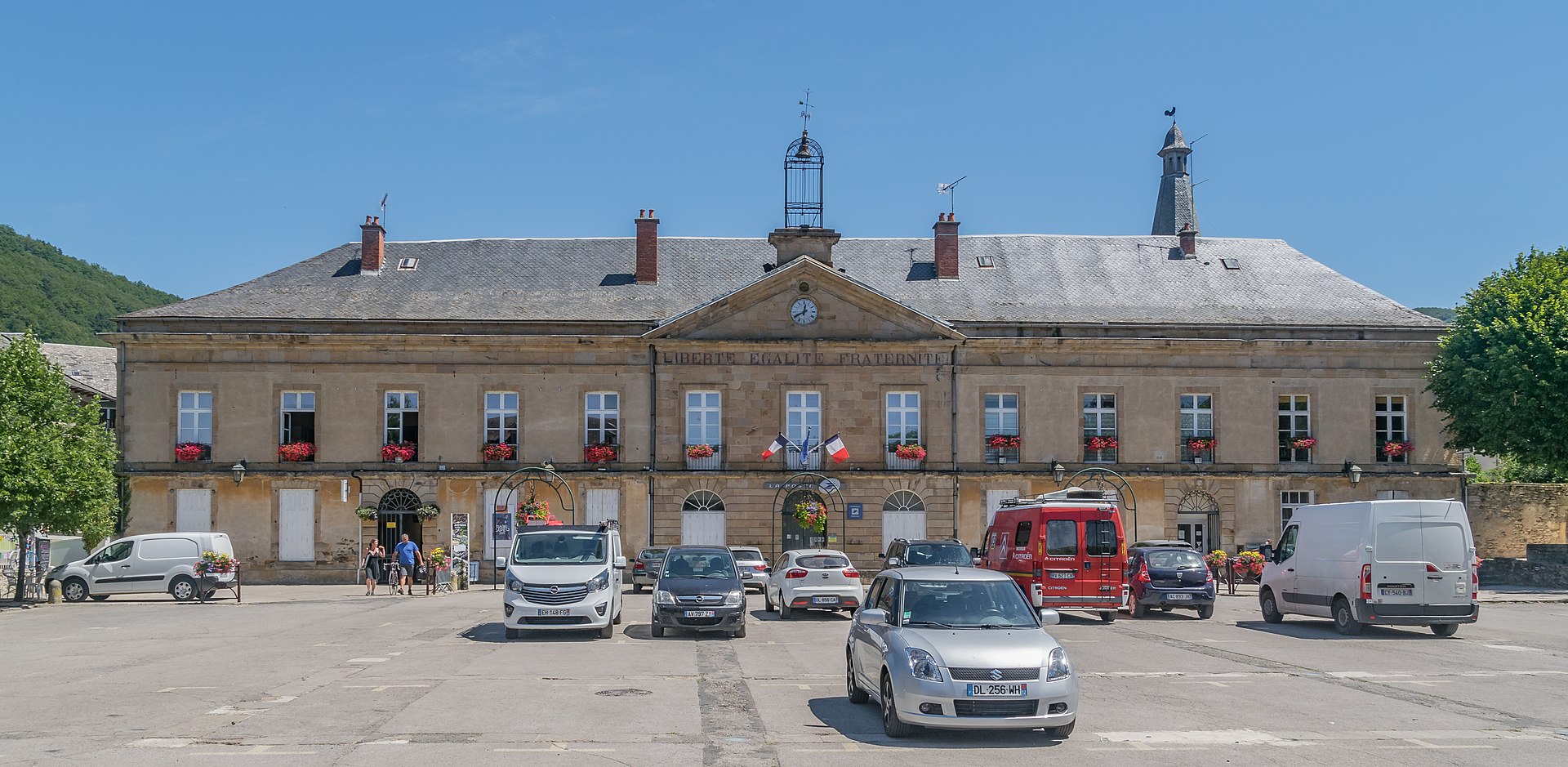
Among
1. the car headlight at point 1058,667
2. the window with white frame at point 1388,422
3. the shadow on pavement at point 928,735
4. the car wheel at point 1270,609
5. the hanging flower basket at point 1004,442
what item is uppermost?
the window with white frame at point 1388,422

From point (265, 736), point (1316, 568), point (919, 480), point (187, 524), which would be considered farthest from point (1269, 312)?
point (265, 736)

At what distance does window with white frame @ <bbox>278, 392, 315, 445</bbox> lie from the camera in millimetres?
42219

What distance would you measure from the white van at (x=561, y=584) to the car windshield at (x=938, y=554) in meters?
7.76

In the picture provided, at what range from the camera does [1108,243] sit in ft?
161

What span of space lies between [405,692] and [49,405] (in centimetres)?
2325

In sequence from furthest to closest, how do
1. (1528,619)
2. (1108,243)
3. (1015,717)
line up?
(1108,243), (1528,619), (1015,717)

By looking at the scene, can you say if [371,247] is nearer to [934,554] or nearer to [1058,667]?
[934,554]

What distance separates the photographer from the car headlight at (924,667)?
1165cm

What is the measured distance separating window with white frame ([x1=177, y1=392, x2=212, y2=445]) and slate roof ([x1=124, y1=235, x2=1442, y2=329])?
254cm

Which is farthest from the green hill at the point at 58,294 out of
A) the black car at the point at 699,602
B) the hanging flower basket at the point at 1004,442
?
the black car at the point at 699,602

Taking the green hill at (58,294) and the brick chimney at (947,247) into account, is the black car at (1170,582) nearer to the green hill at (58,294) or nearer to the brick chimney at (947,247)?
the brick chimney at (947,247)

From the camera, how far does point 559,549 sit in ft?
75.6

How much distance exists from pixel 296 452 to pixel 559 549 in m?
21.9

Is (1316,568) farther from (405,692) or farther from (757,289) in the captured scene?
(757,289)
